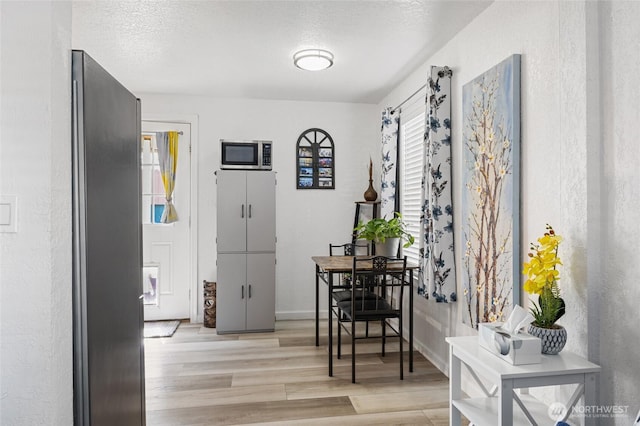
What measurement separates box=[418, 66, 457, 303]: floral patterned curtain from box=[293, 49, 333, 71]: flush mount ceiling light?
2.77 ft

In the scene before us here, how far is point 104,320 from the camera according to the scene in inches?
65.3

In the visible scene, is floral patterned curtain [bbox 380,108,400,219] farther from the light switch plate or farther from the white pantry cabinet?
the light switch plate

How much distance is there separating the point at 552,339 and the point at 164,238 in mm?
4010

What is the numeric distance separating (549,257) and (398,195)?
2.52m

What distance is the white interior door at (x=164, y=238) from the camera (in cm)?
452

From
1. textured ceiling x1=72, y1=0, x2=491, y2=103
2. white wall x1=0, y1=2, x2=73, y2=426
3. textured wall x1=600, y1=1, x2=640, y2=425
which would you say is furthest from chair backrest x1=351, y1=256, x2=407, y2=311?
white wall x1=0, y1=2, x2=73, y2=426

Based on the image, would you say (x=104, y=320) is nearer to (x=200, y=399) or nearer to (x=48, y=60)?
(x=48, y=60)

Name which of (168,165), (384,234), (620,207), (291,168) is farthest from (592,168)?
(168,165)

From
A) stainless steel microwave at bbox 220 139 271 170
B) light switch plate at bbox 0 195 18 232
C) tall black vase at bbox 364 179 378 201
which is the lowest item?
light switch plate at bbox 0 195 18 232

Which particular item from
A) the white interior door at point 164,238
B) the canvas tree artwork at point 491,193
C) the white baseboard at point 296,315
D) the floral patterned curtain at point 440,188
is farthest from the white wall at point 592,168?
the white interior door at point 164,238

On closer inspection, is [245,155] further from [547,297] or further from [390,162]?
[547,297]

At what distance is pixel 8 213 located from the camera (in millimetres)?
1307

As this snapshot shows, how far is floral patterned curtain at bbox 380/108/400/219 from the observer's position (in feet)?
13.4

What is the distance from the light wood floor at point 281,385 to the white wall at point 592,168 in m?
1.06
